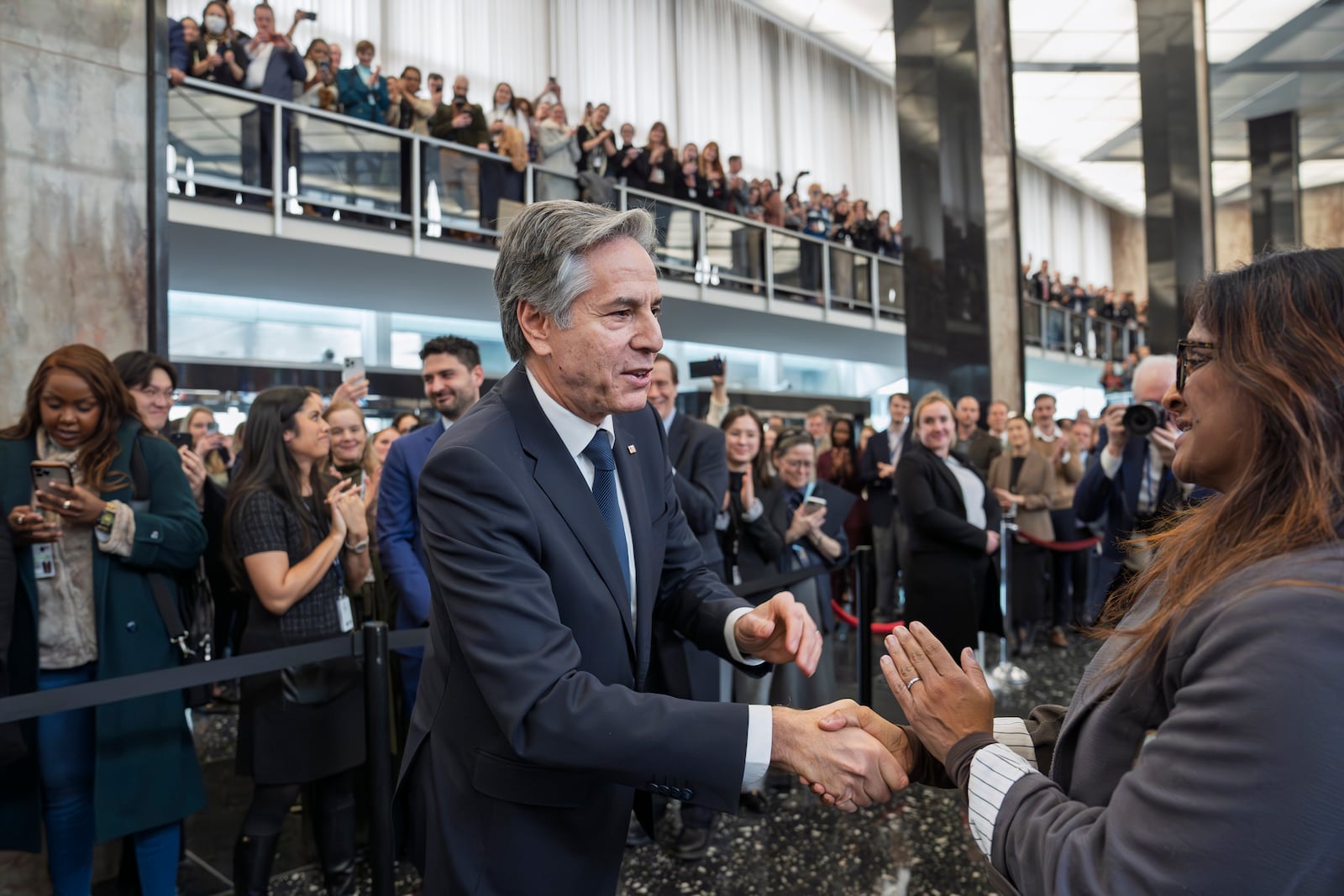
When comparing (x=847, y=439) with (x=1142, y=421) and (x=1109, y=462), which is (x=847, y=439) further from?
(x=1142, y=421)

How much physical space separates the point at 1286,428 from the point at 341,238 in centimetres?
983

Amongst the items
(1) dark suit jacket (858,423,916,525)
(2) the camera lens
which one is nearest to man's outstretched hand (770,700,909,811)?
(2) the camera lens

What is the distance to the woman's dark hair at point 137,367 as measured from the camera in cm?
336

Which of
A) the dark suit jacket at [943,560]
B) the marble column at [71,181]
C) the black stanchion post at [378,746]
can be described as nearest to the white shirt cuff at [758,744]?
the black stanchion post at [378,746]

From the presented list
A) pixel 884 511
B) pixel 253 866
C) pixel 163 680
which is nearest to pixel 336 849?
pixel 253 866

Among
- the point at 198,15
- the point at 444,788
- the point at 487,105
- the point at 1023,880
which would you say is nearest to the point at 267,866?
the point at 444,788

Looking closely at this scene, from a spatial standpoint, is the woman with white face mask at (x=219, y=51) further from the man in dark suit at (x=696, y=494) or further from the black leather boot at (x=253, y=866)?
the black leather boot at (x=253, y=866)

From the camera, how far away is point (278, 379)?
33.8 feet

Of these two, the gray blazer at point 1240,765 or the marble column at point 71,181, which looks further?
the marble column at point 71,181

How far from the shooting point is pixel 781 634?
1700 mm

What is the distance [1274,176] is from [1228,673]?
25311 millimetres

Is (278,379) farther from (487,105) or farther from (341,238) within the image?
(487,105)

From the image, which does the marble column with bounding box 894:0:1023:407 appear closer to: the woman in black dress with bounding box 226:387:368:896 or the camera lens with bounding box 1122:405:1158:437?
the camera lens with bounding box 1122:405:1158:437

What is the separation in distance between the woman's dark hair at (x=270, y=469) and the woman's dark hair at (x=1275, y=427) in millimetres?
2744
